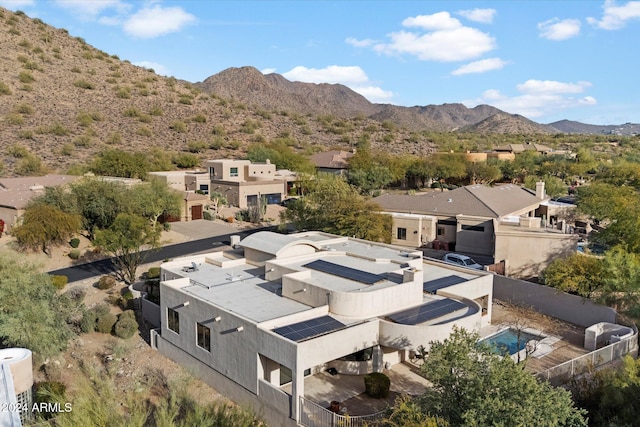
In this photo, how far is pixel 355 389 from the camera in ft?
69.2

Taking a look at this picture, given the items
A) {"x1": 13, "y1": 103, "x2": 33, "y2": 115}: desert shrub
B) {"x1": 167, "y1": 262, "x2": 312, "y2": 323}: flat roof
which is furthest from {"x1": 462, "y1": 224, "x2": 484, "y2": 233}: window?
{"x1": 13, "y1": 103, "x2": 33, "y2": 115}: desert shrub

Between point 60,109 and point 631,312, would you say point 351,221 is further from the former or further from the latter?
point 60,109

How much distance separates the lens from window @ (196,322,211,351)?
22.8 metres

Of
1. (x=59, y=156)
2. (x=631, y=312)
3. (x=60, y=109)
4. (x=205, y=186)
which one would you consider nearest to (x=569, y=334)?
(x=631, y=312)

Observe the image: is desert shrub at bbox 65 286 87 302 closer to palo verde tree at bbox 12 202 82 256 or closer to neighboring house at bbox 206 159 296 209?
palo verde tree at bbox 12 202 82 256

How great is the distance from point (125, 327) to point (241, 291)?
7.35m

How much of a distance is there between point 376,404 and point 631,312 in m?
13.9

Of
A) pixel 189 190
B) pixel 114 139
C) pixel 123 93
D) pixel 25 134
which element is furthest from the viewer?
pixel 123 93

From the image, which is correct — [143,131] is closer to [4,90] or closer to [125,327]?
[4,90]

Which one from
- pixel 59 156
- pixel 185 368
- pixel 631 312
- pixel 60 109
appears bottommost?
pixel 185 368

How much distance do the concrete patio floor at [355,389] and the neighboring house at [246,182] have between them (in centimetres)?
3814

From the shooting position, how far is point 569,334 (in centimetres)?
2742

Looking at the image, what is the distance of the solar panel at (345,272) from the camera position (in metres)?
25.1

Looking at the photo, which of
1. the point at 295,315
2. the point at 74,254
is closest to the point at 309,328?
the point at 295,315
